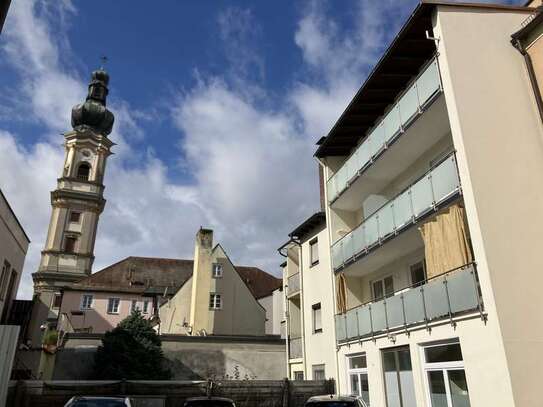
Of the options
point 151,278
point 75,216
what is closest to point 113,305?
point 151,278

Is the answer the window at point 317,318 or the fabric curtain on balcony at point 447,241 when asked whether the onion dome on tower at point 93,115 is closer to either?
the window at point 317,318

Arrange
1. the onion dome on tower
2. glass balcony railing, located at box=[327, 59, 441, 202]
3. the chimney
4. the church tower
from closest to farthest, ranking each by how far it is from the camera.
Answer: glass balcony railing, located at box=[327, 59, 441, 202] → the chimney → the church tower → the onion dome on tower

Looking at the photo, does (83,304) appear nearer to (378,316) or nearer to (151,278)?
(151,278)

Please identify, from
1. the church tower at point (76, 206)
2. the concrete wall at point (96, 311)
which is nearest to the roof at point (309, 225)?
the concrete wall at point (96, 311)

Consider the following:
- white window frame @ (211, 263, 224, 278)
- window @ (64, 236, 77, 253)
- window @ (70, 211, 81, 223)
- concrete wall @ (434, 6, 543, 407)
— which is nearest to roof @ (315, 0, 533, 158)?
concrete wall @ (434, 6, 543, 407)

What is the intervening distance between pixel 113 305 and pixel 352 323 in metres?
33.6

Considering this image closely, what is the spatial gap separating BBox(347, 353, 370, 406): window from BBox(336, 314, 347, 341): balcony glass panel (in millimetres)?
823

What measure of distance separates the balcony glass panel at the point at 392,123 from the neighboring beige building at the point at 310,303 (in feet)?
22.2

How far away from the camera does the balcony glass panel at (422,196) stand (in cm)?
1306

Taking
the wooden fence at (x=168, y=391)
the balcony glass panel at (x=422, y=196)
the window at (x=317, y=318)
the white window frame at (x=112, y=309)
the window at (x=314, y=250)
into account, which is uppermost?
the white window frame at (x=112, y=309)

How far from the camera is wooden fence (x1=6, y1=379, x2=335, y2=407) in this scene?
15430mm

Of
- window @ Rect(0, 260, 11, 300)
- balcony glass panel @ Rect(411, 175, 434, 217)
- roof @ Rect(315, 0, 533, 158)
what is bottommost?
window @ Rect(0, 260, 11, 300)

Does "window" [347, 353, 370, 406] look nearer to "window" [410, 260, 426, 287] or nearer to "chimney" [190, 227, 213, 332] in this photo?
"window" [410, 260, 426, 287]

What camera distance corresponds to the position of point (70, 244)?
189ft
